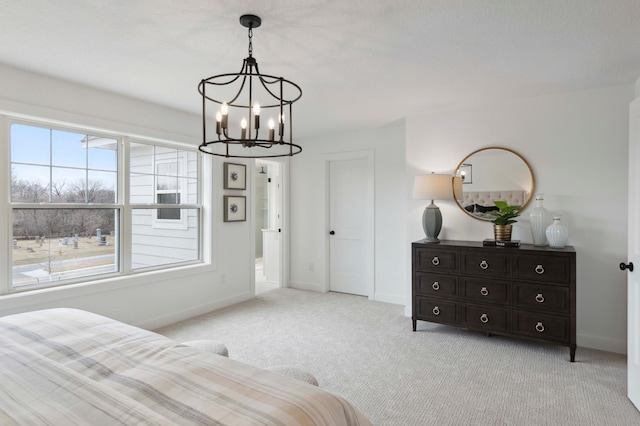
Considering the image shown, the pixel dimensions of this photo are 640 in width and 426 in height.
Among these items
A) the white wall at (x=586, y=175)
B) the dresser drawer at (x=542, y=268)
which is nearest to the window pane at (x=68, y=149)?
the white wall at (x=586, y=175)

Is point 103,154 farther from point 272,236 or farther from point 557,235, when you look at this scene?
point 557,235

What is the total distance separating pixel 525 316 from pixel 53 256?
4.19 meters

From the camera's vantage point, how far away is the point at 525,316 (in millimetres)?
3115

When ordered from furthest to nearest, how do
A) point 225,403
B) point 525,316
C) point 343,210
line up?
1. point 343,210
2. point 525,316
3. point 225,403

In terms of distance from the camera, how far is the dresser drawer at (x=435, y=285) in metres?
3.45

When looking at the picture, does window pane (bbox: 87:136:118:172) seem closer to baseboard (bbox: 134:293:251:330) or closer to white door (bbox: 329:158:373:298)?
baseboard (bbox: 134:293:251:330)

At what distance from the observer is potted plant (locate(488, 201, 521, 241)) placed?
3318 millimetres

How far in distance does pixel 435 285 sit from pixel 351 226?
6.33 feet

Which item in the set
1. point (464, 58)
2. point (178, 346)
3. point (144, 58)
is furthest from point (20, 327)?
point (464, 58)

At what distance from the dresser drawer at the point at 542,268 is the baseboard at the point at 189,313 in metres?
3.28

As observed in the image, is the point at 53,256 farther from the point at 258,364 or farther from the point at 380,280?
the point at 380,280

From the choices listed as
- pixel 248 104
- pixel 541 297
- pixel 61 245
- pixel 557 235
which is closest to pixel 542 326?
pixel 541 297

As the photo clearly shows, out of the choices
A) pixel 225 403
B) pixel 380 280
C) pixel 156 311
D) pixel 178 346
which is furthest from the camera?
pixel 380 280

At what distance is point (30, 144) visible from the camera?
3010 mm
